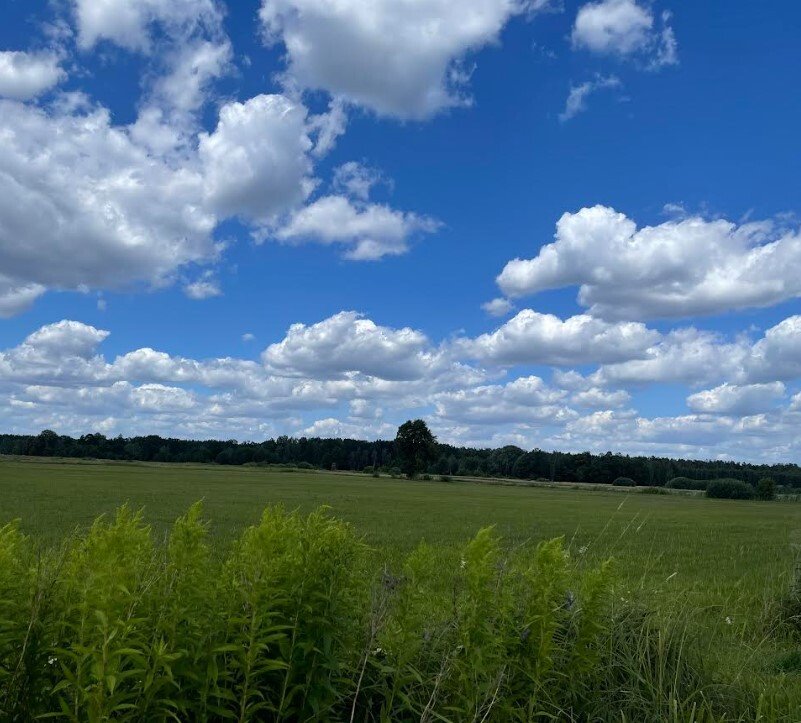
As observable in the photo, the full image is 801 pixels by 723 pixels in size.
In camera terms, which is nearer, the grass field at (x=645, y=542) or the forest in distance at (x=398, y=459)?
the grass field at (x=645, y=542)

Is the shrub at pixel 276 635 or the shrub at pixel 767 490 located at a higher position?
the shrub at pixel 276 635

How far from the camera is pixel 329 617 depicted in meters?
4.03

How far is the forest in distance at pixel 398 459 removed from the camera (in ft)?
557

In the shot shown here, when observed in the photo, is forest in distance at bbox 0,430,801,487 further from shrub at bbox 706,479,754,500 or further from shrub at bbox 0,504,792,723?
shrub at bbox 0,504,792,723

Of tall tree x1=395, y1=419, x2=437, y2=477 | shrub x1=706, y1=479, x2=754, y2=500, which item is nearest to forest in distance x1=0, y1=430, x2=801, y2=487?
tall tree x1=395, y1=419, x2=437, y2=477

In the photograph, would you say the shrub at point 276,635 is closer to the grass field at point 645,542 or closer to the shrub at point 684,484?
the grass field at point 645,542

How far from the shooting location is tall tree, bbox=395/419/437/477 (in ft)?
492

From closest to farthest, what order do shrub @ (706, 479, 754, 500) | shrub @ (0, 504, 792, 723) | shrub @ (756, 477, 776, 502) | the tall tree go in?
shrub @ (0, 504, 792, 723)
shrub @ (756, 477, 776, 502)
shrub @ (706, 479, 754, 500)
the tall tree

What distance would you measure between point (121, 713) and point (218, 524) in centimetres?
2887

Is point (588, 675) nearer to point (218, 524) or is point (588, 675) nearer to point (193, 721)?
point (193, 721)

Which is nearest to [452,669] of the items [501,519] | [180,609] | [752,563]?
[180,609]

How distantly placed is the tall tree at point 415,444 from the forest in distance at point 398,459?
8.30ft

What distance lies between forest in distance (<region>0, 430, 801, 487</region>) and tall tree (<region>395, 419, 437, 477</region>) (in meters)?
2.53

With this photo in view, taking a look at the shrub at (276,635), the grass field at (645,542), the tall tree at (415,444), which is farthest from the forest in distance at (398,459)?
the shrub at (276,635)
